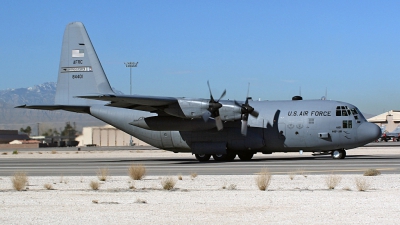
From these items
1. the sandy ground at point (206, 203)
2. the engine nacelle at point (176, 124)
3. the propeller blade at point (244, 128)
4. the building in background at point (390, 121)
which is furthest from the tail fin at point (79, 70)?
the building in background at point (390, 121)

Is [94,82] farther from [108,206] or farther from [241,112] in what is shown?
[108,206]

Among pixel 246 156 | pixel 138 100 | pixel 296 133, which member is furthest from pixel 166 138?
pixel 296 133

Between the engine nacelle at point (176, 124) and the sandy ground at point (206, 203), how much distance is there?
1427 centimetres

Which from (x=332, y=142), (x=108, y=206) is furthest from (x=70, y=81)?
(x=108, y=206)

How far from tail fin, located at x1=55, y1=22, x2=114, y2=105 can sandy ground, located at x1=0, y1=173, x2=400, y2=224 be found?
19773mm

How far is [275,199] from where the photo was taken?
1648 cm

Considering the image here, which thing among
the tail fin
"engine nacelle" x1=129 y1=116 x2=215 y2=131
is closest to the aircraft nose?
"engine nacelle" x1=129 y1=116 x2=215 y2=131

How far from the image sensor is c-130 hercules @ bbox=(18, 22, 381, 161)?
35.5m

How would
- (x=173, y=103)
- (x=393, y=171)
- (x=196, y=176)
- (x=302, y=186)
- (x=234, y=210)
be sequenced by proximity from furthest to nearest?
(x=173, y=103), (x=393, y=171), (x=196, y=176), (x=302, y=186), (x=234, y=210)

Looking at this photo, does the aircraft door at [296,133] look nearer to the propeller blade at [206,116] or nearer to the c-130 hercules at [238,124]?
the c-130 hercules at [238,124]

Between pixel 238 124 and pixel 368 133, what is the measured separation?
842cm

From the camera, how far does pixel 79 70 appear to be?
41.8 meters

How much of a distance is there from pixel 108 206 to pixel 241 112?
21655mm

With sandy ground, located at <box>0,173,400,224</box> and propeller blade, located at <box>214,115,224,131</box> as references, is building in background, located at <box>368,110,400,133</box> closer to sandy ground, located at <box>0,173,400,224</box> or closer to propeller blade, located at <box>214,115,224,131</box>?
propeller blade, located at <box>214,115,224,131</box>
